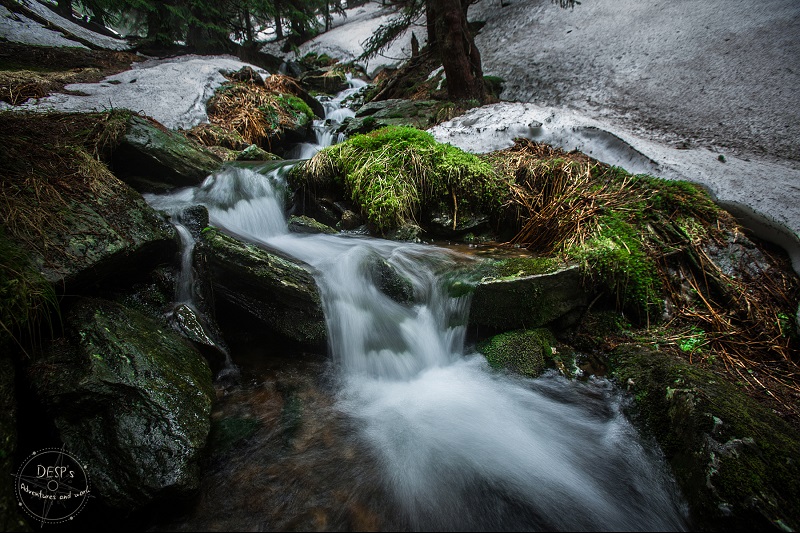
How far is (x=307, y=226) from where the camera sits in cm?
387

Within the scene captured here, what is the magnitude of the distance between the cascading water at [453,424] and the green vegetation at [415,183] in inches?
17.8

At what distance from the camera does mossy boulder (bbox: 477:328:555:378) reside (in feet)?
8.41

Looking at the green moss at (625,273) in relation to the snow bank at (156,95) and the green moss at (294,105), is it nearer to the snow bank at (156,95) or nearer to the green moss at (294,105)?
the snow bank at (156,95)

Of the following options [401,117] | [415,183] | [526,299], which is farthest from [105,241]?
[401,117]

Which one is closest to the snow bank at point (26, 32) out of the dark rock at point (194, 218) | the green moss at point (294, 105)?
the green moss at point (294, 105)

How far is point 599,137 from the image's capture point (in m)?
4.07

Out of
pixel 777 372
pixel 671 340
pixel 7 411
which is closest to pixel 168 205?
pixel 7 411

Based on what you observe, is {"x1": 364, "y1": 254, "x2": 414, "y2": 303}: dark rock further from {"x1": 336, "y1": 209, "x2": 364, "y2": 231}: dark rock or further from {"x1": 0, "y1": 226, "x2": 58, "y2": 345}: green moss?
{"x1": 0, "y1": 226, "x2": 58, "y2": 345}: green moss

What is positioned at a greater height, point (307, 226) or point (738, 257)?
point (307, 226)

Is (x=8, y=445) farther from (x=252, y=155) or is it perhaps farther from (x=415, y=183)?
(x=252, y=155)

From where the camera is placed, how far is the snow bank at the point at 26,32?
6.90m

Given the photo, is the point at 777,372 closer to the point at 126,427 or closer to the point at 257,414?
the point at 257,414

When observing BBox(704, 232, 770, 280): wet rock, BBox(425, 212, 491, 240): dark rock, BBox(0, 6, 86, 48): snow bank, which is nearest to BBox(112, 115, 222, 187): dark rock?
BBox(425, 212, 491, 240): dark rock

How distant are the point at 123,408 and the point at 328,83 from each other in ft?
41.1
